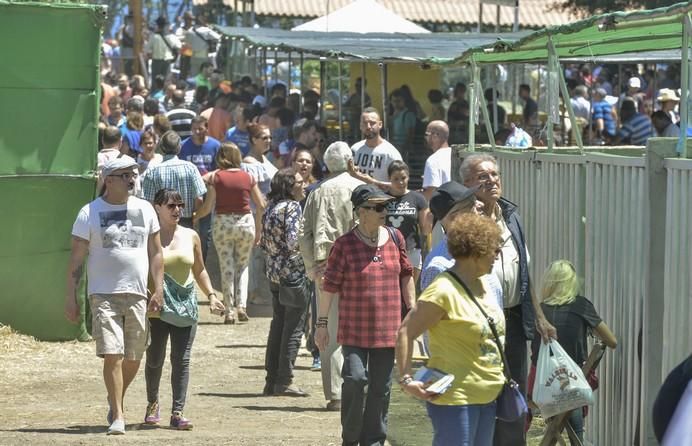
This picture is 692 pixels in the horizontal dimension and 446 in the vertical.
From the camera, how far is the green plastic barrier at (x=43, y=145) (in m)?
12.4

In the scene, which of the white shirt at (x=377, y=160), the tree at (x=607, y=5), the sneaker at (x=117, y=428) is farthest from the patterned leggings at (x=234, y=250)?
the tree at (x=607, y=5)

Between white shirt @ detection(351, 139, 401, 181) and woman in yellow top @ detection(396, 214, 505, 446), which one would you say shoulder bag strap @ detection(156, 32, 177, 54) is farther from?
woman in yellow top @ detection(396, 214, 505, 446)

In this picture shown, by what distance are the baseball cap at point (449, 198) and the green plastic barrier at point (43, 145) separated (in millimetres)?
6106

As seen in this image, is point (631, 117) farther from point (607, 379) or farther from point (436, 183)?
point (607, 379)

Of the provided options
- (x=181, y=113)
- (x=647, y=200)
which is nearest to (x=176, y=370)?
(x=647, y=200)

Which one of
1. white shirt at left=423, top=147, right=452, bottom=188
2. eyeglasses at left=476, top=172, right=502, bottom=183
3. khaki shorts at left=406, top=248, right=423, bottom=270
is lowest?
khaki shorts at left=406, top=248, right=423, bottom=270

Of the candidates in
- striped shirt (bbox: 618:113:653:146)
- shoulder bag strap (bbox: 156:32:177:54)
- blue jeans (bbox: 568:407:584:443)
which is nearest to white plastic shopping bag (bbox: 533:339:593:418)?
blue jeans (bbox: 568:407:584:443)

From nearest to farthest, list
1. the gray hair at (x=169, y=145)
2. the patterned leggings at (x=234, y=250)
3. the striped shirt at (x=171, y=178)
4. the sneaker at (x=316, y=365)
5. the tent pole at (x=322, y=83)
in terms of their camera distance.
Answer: the sneaker at (x=316, y=365) → the striped shirt at (x=171, y=178) → the gray hair at (x=169, y=145) → the patterned leggings at (x=234, y=250) → the tent pole at (x=322, y=83)

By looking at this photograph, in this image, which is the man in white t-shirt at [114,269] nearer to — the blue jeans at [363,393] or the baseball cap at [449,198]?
the blue jeans at [363,393]

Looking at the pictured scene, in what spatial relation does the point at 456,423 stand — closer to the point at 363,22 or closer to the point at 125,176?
the point at 125,176

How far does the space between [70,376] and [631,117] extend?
40.2ft

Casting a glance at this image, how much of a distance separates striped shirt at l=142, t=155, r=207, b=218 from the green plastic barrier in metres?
0.79

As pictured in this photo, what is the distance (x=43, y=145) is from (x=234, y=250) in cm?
258

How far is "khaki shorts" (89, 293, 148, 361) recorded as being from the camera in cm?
902
